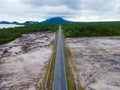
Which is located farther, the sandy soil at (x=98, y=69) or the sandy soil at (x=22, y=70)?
the sandy soil at (x=22, y=70)

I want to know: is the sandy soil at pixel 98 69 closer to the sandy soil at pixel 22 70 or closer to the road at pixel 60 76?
the road at pixel 60 76

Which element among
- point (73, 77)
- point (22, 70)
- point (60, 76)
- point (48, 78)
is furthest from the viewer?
point (22, 70)

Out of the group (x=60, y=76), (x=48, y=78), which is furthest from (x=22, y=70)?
(x=60, y=76)

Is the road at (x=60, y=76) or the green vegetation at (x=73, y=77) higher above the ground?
the road at (x=60, y=76)

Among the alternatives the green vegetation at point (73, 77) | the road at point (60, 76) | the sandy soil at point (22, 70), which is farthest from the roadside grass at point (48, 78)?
the green vegetation at point (73, 77)

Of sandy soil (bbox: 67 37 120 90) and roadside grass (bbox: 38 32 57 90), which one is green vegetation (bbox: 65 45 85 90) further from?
roadside grass (bbox: 38 32 57 90)

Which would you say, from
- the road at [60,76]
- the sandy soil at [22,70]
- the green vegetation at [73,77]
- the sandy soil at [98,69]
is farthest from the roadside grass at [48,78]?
the sandy soil at [98,69]

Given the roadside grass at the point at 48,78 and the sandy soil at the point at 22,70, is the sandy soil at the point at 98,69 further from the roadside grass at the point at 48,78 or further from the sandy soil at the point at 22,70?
the sandy soil at the point at 22,70

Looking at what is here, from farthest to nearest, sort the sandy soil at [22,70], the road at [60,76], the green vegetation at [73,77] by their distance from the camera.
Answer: the sandy soil at [22,70] → the green vegetation at [73,77] → the road at [60,76]

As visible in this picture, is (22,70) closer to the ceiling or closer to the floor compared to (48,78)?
closer to the ceiling

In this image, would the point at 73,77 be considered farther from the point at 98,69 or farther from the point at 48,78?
the point at 98,69

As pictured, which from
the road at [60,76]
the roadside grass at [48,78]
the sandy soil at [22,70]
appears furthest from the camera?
the sandy soil at [22,70]

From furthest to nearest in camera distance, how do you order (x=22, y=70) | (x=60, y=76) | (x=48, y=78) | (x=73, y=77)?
(x=22, y=70), (x=73, y=77), (x=60, y=76), (x=48, y=78)
